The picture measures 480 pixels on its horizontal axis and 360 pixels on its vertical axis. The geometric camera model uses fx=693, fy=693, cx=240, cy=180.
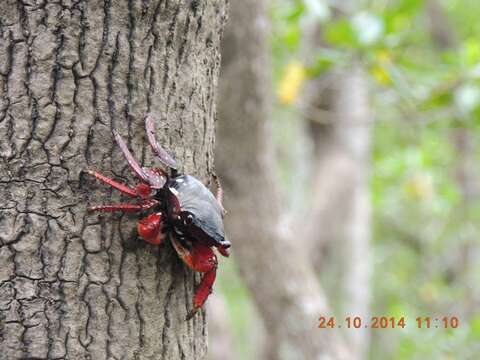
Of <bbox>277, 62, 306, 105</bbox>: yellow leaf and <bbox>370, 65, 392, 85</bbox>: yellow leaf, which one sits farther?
<bbox>277, 62, 306, 105</bbox>: yellow leaf

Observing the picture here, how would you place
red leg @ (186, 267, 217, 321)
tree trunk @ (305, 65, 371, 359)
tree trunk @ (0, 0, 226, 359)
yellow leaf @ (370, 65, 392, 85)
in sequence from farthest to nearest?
1. tree trunk @ (305, 65, 371, 359)
2. yellow leaf @ (370, 65, 392, 85)
3. red leg @ (186, 267, 217, 321)
4. tree trunk @ (0, 0, 226, 359)

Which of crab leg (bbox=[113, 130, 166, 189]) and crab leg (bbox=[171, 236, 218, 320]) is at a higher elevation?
crab leg (bbox=[113, 130, 166, 189])

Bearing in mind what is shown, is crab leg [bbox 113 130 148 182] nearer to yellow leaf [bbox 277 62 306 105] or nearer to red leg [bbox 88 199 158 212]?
red leg [bbox 88 199 158 212]

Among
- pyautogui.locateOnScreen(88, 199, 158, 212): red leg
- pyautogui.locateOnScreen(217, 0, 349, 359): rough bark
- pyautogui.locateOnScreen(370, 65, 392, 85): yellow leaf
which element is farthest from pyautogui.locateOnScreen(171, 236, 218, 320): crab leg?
pyautogui.locateOnScreen(370, 65, 392, 85): yellow leaf

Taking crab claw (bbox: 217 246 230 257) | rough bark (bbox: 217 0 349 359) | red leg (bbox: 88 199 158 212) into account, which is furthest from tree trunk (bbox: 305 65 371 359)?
red leg (bbox: 88 199 158 212)

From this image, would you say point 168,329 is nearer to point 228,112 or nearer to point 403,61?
point 228,112

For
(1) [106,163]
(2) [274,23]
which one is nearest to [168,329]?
(1) [106,163]

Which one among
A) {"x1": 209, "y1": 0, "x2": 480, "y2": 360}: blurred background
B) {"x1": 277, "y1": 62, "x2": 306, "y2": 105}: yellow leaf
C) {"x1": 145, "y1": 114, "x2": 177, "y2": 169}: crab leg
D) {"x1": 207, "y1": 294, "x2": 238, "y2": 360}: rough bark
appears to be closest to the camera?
{"x1": 145, "y1": 114, "x2": 177, "y2": 169}: crab leg

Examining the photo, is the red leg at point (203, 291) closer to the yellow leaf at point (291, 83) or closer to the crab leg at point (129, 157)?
the crab leg at point (129, 157)

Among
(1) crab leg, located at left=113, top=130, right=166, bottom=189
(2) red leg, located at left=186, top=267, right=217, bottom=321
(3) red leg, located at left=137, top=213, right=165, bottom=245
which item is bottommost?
(2) red leg, located at left=186, top=267, right=217, bottom=321
